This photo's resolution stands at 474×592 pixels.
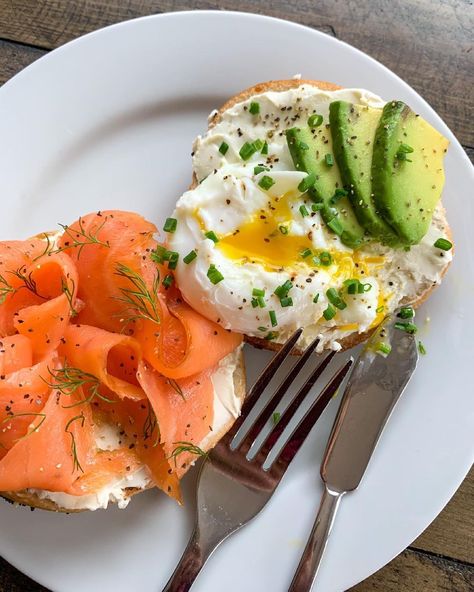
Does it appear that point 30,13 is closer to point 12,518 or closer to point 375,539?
point 12,518

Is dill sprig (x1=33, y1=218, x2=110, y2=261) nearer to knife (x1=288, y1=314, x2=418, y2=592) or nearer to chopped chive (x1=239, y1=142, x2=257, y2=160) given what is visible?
chopped chive (x1=239, y1=142, x2=257, y2=160)

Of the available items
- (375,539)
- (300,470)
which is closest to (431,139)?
(300,470)

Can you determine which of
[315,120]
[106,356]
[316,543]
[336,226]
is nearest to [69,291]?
[106,356]

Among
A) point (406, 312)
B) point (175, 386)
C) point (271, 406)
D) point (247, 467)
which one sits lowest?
point (247, 467)

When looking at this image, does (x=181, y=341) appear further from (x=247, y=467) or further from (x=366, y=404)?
(x=366, y=404)

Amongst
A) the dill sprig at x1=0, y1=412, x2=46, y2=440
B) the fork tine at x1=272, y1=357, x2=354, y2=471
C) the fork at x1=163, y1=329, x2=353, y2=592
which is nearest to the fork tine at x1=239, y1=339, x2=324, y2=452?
the fork at x1=163, y1=329, x2=353, y2=592

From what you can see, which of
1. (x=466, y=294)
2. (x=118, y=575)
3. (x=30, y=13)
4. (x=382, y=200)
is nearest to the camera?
(x=382, y=200)
